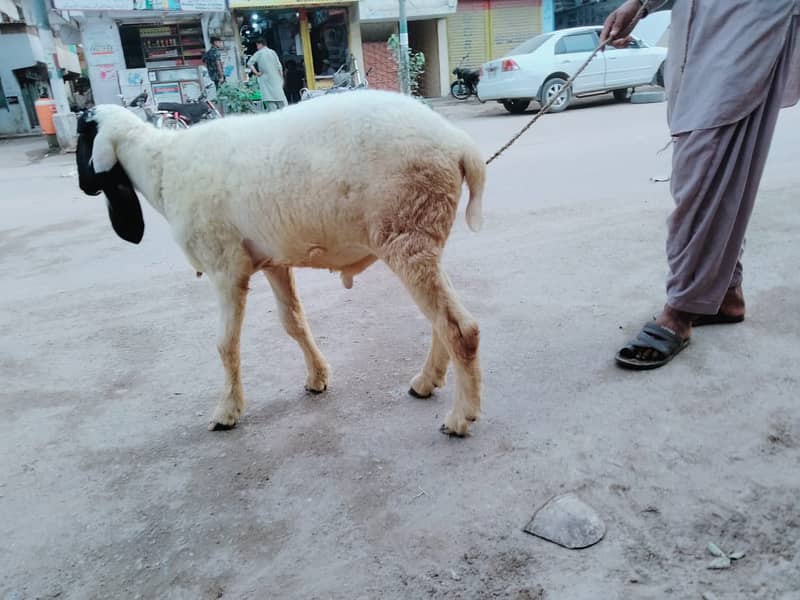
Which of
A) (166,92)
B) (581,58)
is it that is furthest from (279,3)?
(581,58)

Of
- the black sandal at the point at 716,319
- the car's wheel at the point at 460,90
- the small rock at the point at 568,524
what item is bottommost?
the small rock at the point at 568,524

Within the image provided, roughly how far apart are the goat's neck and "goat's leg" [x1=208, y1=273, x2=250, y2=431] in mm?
490

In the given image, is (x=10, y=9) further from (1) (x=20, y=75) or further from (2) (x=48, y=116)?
(2) (x=48, y=116)

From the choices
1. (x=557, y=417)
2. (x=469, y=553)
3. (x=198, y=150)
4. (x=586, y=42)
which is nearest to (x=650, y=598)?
(x=469, y=553)

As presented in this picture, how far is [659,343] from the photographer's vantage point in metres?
2.86

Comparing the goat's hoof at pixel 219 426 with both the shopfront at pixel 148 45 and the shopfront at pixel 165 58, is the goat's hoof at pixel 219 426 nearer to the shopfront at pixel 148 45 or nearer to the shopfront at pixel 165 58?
the shopfront at pixel 148 45

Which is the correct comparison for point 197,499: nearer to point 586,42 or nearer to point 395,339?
point 395,339

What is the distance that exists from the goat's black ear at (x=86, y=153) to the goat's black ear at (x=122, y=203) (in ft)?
0.14

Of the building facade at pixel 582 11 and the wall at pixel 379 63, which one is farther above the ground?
the building facade at pixel 582 11

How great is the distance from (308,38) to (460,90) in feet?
17.6

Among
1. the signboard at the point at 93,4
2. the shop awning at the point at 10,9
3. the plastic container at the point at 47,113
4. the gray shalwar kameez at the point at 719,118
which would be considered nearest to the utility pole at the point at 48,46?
the plastic container at the point at 47,113

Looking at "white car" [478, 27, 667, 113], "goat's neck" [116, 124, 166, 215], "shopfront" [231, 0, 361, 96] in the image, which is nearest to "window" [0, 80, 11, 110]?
"shopfront" [231, 0, 361, 96]

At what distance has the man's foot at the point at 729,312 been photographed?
3.11 meters

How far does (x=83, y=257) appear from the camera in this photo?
5.33m
